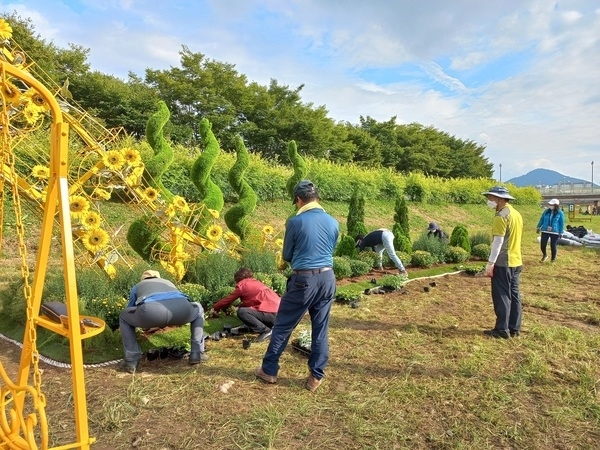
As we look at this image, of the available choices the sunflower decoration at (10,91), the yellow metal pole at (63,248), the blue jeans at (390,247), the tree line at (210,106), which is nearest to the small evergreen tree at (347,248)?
the blue jeans at (390,247)

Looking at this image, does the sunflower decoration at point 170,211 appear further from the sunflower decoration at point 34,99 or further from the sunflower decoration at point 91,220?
the sunflower decoration at point 34,99

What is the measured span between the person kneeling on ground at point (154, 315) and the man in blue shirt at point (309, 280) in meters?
0.86

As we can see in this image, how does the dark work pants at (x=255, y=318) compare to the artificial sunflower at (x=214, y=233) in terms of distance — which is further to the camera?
the artificial sunflower at (x=214, y=233)

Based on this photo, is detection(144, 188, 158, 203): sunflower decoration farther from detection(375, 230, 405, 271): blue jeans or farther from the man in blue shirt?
detection(375, 230, 405, 271): blue jeans

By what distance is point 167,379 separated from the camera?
389cm

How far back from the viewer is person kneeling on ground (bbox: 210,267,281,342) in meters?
4.96

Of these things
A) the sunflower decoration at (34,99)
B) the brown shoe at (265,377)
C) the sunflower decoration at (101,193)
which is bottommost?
the brown shoe at (265,377)

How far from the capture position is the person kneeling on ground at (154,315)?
3988 millimetres

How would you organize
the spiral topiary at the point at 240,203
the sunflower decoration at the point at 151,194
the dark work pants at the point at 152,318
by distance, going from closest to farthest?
1. the dark work pants at the point at 152,318
2. the sunflower decoration at the point at 151,194
3. the spiral topiary at the point at 240,203

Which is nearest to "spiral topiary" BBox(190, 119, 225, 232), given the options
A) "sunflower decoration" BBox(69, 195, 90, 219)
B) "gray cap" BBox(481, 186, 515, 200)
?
"sunflower decoration" BBox(69, 195, 90, 219)

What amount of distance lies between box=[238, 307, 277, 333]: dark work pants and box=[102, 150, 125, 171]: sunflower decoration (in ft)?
8.10

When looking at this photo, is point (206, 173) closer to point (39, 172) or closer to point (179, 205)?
point (179, 205)

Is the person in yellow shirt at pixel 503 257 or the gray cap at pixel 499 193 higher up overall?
the gray cap at pixel 499 193

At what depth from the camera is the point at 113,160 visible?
5.54 meters
